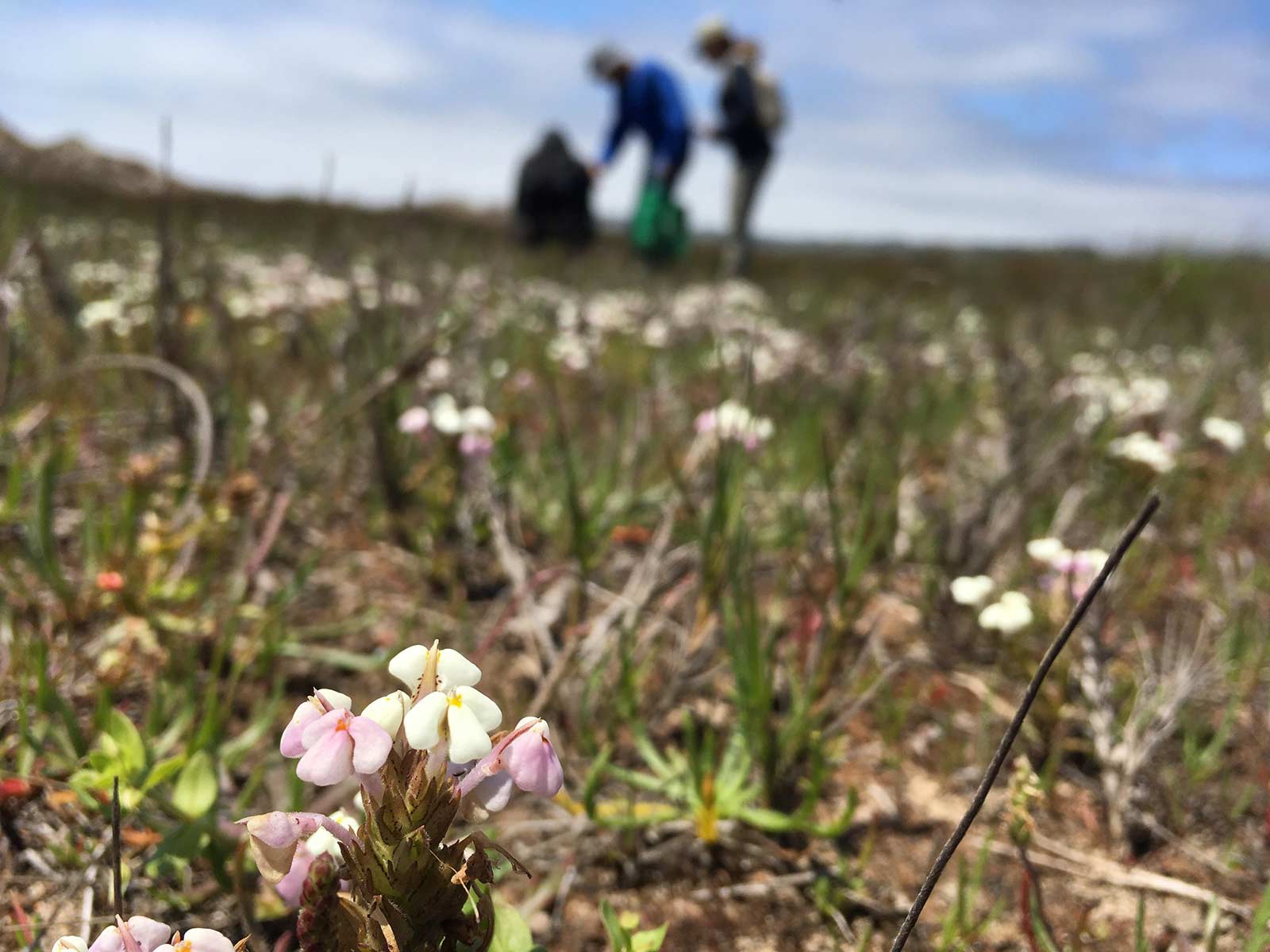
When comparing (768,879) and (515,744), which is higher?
(515,744)

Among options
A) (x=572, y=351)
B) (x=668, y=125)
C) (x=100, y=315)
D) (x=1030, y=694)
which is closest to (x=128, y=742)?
(x=1030, y=694)

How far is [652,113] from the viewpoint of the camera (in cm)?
1273

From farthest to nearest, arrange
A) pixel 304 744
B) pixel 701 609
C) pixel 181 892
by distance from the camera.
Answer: pixel 701 609
pixel 181 892
pixel 304 744

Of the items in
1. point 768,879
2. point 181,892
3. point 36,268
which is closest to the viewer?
point 181,892

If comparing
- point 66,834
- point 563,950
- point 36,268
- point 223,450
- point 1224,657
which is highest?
point 36,268

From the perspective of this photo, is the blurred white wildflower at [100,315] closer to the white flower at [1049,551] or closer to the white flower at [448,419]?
the white flower at [448,419]

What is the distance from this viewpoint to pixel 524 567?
2.69 m

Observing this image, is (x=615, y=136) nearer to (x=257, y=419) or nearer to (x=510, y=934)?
(x=257, y=419)

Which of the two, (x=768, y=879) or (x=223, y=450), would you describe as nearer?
(x=768, y=879)

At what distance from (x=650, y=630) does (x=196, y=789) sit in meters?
1.05

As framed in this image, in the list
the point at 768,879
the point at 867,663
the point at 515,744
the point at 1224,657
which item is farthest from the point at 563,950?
the point at 1224,657

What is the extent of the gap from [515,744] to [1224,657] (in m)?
2.44

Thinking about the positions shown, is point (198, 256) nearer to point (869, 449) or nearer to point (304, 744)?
point (869, 449)

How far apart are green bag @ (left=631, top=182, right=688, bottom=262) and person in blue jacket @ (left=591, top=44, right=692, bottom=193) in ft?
0.64
